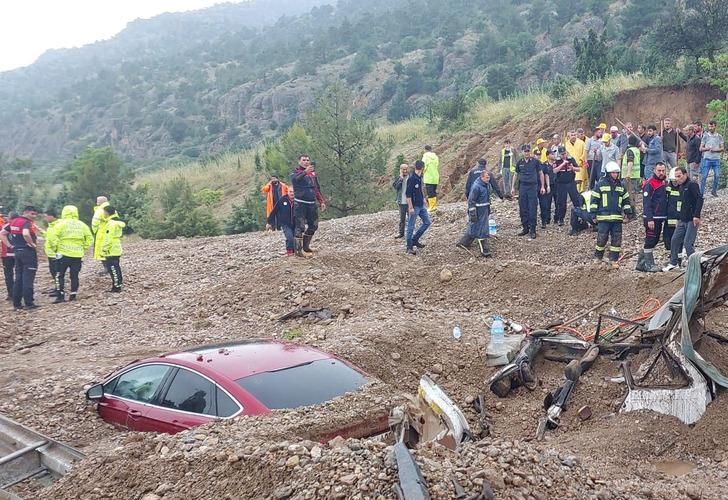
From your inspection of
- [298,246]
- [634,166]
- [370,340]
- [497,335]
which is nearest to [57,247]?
[298,246]

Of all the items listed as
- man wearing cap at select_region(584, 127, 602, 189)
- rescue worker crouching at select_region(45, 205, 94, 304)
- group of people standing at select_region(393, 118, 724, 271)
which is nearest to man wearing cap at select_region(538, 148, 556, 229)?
group of people standing at select_region(393, 118, 724, 271)

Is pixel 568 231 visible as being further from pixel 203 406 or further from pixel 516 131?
pixel 516 131

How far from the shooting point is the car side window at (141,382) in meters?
6.07

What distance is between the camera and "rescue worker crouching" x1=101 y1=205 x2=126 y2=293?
1305 centimetres

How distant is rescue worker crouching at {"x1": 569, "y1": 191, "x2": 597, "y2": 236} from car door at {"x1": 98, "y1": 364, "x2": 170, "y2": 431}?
32.5ft

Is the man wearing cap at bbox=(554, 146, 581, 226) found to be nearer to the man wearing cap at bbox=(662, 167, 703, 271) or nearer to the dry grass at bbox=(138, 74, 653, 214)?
the man wearing cap at bbox=(662, 167, 703, 271)

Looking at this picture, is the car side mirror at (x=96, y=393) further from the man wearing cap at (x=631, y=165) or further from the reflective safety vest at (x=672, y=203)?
the man wearing cap at (x=631, y=165)

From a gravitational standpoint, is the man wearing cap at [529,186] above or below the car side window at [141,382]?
below

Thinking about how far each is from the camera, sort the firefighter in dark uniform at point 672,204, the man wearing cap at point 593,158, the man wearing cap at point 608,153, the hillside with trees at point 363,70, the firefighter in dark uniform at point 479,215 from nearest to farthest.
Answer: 1. the firefighter in dark uniform at point 672,204
2. the firefighter in dark uniform at point 479,215
3. the man wearing cap at point 608,153
4. the man wearing cap at point 593,158
5. the hillside with trees at point 363,70

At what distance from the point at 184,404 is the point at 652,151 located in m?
12.1

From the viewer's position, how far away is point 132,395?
6.30 meters

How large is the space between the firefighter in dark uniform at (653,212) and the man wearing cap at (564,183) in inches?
114

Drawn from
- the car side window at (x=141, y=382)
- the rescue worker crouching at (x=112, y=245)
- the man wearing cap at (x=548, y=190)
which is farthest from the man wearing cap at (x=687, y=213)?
A: the rescue worker crouching at (x=112, y=245)

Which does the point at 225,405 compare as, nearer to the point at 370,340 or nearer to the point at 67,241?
the point at 370,340
